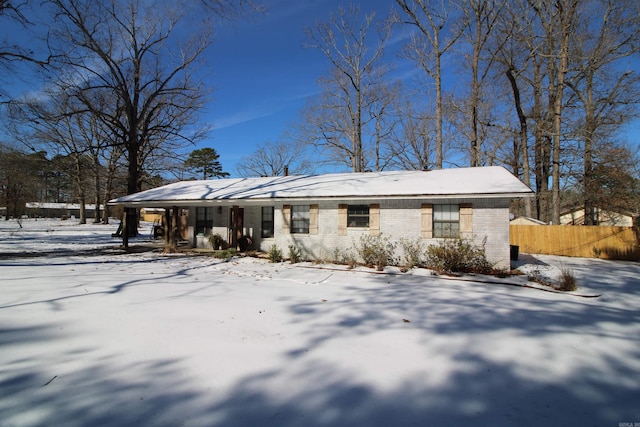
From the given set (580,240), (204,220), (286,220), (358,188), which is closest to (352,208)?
(358,188)

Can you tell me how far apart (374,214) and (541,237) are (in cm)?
1179

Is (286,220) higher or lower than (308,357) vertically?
higher

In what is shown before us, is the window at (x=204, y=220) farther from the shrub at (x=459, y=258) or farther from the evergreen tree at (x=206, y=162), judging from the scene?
the evergreen tree at (x=206, y=162)

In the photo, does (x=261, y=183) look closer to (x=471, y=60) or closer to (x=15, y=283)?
(x=15, y=283)

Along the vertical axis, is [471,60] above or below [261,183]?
above

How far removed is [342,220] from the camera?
1175cm

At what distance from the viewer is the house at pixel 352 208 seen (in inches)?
394

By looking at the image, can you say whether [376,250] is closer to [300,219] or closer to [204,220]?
[300,219]

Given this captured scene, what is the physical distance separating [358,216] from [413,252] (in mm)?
2441

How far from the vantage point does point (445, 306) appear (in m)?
5.81

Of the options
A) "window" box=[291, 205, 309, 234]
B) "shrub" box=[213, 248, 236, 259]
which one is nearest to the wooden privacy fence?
"window" box=[291, 205, 309, 234]

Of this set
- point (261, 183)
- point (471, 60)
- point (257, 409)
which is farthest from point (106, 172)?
point (257, 409)

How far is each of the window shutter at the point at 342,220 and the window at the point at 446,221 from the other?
3250mm

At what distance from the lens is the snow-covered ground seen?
8.42 feet
